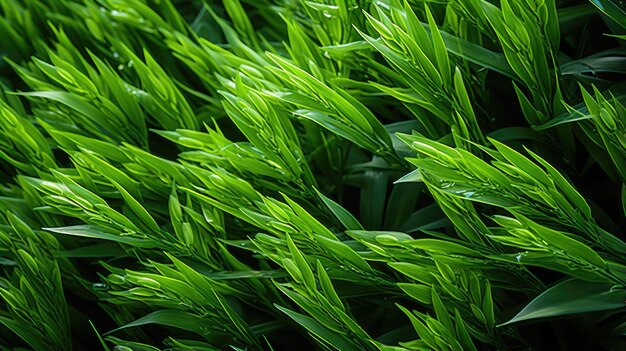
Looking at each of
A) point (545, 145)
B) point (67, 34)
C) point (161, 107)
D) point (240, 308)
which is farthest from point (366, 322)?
point (67, 34)

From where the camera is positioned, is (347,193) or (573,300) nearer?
(573,300)

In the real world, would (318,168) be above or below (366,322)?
above

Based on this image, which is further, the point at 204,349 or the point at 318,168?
the point at 318,168

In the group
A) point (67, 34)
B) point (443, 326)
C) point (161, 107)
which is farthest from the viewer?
point (67, 34)

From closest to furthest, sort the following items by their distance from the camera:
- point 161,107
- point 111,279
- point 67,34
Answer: point 111,279 < point 161,107 < point 67,34

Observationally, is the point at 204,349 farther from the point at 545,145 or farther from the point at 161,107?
the point at 545,145

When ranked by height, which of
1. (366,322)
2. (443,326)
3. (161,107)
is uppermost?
(161,107)
